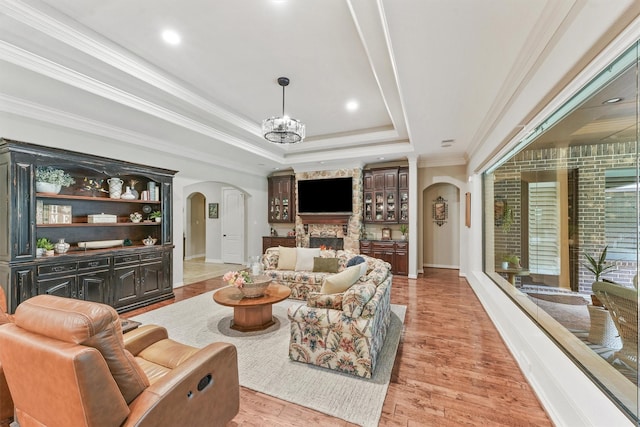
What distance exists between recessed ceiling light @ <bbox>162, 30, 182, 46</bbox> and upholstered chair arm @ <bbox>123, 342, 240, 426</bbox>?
2828mm

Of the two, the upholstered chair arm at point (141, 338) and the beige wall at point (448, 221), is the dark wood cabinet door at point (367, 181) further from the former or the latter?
the upholstered chair arm at point (141, 338)

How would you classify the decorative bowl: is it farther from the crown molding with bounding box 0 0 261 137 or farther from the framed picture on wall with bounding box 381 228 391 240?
the framed picture on wall with bounding box 381 228 391 240

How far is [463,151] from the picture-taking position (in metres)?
5.94

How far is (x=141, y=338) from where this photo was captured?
194 centimetres

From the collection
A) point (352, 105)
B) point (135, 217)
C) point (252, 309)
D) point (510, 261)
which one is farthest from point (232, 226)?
point (510, 261)

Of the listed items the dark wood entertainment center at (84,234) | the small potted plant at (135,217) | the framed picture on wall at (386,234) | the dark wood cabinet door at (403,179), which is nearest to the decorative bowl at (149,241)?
the dark wood entertainment center at (84,234)

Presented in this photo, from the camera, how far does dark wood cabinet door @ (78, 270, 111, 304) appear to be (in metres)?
3.65

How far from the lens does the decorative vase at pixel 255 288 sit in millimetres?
3225

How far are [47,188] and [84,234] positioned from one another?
944mm

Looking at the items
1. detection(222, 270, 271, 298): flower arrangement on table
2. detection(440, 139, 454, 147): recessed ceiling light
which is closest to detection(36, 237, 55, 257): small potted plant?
detection(222, 270, 271, 298): flower arrangement on table

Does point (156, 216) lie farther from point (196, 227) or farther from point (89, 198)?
point (196, 227)

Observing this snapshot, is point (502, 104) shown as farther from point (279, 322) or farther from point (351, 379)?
point (279, 322)

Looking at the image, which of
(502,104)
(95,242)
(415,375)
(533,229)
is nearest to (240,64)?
(502,104)

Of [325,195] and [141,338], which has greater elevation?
[325,195]
